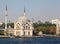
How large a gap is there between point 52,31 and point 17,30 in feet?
31.4

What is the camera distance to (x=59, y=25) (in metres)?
72.2

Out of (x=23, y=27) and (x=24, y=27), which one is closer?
(x=23, y=27)

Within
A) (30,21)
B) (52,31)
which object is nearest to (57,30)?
(52,31)

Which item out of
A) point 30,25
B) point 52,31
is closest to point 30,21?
point 30,25

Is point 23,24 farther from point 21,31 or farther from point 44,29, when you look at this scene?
point 44,29

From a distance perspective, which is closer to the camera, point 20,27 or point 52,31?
point 20,27

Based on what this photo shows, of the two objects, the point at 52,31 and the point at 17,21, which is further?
the point at 52,31

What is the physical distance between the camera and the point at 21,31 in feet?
210

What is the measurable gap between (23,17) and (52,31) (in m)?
8.90

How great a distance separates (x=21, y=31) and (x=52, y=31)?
9.66 meters

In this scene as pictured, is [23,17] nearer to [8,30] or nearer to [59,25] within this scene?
[8,30]

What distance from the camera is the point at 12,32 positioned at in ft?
217

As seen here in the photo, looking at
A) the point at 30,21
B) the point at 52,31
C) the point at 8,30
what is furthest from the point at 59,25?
the point at 8,30

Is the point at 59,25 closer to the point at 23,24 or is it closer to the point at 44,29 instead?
the point at 44,29
